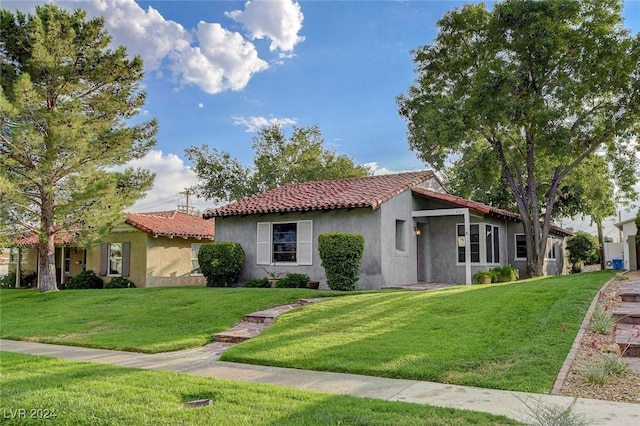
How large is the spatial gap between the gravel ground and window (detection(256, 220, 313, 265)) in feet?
34.9

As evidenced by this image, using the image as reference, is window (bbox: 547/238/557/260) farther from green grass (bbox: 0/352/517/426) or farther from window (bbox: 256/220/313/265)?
green grass (bbox: 0/352/517/426)

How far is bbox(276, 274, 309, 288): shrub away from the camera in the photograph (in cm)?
1630

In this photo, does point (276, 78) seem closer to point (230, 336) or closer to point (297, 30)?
point (297, 30)

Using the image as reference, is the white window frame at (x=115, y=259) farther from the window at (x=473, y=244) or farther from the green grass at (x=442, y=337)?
the window at (x=473, y=244)

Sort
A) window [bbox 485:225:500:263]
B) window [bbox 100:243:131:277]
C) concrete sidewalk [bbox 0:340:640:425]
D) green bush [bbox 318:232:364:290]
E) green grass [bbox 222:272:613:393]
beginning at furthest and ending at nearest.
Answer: window [bbox 100:243:131:277]
window [bbox 485:225:500:263]
green bush [bbox 318:232:364:290]
green grass [bbox 222:272:613:393]
concrete sidewalk [bbox 0:340:640:425]

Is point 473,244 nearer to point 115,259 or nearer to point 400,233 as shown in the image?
point 400,233

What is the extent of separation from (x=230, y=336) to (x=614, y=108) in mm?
16378

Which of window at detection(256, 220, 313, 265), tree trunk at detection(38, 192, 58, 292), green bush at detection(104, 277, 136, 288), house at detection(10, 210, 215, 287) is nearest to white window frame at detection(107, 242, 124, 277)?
house at detection(10, 210, 215, 287)

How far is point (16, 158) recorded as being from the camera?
1811cm

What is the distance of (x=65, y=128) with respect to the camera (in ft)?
59.0

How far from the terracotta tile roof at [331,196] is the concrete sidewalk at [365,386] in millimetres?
8026

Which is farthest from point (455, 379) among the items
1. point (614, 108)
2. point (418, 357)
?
point (614, 108)

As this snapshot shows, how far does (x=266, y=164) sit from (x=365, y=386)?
27907 mm

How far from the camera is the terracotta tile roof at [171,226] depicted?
21.4 m
